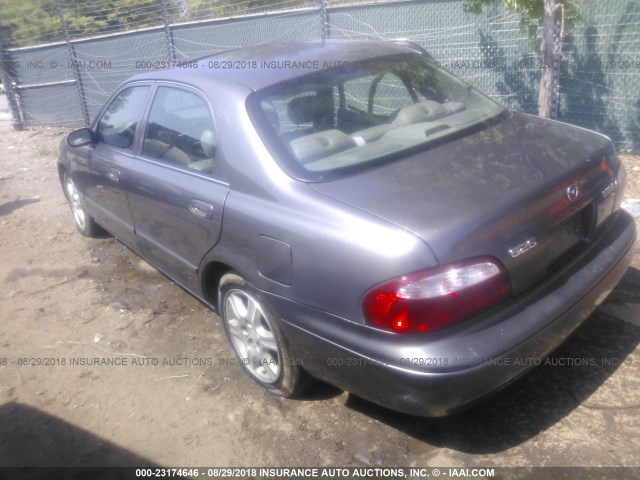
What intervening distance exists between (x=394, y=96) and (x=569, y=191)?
1403 millimetres

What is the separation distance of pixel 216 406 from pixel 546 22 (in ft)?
14.7

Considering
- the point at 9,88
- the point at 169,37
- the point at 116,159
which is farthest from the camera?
the point at 9,88

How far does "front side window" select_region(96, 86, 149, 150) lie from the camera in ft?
13.6

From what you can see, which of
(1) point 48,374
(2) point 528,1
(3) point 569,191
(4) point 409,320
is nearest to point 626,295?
(3) point 569,191

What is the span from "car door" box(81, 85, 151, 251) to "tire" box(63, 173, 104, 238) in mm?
763

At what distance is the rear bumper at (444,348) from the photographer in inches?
92.8

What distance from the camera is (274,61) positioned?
11.7 feet

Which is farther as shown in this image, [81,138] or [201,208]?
[81,138]

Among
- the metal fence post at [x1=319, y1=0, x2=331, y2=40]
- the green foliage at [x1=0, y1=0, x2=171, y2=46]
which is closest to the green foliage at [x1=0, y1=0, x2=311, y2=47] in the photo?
the green foliage at [x1=0, y1=0, x2=171, y2=46]

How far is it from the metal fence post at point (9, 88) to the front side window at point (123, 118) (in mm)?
8840

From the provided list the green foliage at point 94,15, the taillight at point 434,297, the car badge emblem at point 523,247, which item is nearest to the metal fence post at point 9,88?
the green foliage at point 94,15

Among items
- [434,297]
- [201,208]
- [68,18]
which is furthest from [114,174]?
[68,18]

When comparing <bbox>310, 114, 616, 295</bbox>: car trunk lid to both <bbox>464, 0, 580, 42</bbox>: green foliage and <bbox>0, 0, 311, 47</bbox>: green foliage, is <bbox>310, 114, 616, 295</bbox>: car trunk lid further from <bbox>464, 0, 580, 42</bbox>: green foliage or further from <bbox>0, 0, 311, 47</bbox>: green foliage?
<bbox>0, 0, 311, 47</bbox>: green foliage

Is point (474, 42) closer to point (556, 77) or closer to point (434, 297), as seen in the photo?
point (556, 77)
